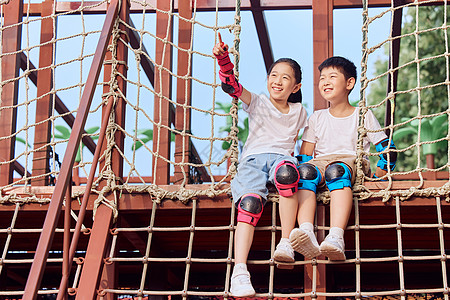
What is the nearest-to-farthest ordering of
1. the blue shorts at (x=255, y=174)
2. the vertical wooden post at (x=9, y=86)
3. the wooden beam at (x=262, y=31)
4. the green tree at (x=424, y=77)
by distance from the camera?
the blue shorts at (x=255, y=174) → the vertical wooden post at (x=9, y=86) → the wooden beam at (x=262, y=31) → the green tree at (x=424, y=77)

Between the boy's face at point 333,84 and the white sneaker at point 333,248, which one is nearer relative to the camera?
the white sneaker at point 333,248

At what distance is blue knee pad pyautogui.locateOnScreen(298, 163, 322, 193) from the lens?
9.57 ft

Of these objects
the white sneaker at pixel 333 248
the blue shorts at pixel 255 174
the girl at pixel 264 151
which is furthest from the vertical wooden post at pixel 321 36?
the white sneaker at pixel 333 248

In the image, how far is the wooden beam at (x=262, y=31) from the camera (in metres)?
4.71

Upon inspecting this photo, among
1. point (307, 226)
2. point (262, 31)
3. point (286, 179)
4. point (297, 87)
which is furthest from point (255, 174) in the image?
point (262, 31)

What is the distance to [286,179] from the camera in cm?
285

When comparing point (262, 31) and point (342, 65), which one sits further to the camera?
point (262, 31)

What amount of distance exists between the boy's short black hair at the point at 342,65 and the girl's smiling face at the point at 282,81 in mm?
173

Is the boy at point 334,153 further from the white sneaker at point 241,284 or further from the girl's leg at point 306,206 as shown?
the white sneaker at point 241,284

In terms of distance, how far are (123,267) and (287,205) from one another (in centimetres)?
175

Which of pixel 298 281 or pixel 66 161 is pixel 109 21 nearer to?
pixel 66 161

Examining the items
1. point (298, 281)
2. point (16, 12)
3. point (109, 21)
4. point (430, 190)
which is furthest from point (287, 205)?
point (16, 12)

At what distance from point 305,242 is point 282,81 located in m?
0.87

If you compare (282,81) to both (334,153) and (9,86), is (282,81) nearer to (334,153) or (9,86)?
(334,153)
